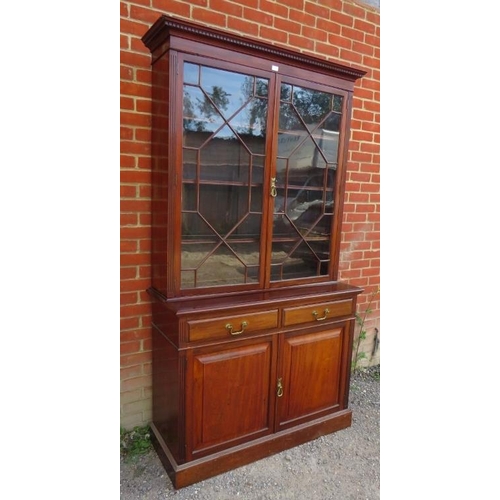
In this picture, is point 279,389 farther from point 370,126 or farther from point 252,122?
point 370,126

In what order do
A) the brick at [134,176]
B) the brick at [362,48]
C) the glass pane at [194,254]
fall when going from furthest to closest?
the brick at [362,48] → the brick at [134,176] → the glass pane at [194,254]

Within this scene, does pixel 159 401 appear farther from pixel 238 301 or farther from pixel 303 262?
pixel 303 262

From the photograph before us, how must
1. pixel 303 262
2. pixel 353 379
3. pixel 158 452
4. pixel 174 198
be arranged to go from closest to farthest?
pixel 174 198, pixel 158 452, pixel 303 262, pixel 353 379

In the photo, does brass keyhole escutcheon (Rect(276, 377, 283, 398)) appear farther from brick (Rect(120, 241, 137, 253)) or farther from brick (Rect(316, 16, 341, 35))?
brick (Rect(316, 16, 341, 35))

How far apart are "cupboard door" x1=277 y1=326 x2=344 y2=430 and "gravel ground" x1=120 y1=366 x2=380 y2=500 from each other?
0.19 meters

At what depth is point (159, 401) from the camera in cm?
195

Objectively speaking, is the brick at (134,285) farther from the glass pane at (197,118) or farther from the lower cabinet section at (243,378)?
the glass pane at (197,118)

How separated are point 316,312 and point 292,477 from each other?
0.89 m

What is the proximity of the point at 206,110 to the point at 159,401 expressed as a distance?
158cm

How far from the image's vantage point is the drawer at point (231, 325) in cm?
165

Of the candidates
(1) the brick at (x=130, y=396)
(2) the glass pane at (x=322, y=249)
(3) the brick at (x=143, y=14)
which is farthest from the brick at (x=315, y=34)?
(1) the brick at (x=130, y=396)

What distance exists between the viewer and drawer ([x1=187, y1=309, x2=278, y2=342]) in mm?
1649

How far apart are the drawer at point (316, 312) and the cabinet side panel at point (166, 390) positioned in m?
0.63

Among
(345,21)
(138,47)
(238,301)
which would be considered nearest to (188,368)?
(238,301)
